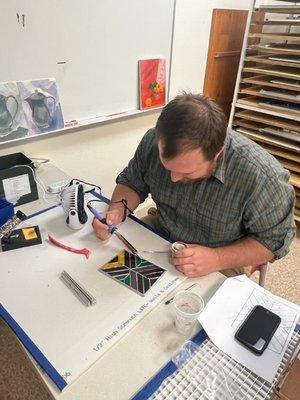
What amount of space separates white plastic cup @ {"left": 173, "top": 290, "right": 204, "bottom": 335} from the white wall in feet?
3.40

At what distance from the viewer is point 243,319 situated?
0.73 metres

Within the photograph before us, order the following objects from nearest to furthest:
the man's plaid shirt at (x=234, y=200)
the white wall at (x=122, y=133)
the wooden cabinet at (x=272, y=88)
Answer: the man's plaid shirt at (x=234, y=200), the white wall at (x=122, y=133), the wooden cabinet at (x=272, y=88)

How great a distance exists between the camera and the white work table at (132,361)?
1.94 ft

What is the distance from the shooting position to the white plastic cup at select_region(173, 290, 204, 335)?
0.70m

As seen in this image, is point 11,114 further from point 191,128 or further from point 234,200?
point 234,200

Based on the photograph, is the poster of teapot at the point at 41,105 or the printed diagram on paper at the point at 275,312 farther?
the poster of teapot at the point at 41,105

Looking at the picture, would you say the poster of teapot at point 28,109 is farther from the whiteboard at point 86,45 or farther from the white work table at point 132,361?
the white work table at point 132,361

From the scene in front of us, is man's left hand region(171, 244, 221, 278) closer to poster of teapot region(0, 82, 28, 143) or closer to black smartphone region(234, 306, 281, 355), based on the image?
black smartphone region(234, 306, 281, 355)

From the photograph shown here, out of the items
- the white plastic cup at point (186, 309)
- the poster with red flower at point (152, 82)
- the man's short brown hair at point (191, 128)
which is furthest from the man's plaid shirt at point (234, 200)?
the poster with red flower at point (152, 82)

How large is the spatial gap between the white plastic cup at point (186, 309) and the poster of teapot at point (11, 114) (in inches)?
38.5

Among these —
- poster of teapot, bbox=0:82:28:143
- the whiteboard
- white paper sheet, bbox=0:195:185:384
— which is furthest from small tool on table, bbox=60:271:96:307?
the whiteboard

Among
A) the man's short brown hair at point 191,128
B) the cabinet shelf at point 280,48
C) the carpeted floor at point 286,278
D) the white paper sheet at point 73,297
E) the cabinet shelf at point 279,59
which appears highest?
the cabinet shelf at point 280,48

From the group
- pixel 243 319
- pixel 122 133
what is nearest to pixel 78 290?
pixel 243 319

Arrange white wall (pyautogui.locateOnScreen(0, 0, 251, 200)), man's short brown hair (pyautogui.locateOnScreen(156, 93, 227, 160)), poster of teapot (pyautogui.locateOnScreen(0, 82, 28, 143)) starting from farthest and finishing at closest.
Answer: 1. white wall (pyautogui.locateOnScreen(0, 0, 251, 200))
2. poster of teapot (pyautogui.locateOnScreen(0, 82, 28, 143))
3. man's short brown hair (pyautogui.locateOnScreen(156, 93, 227, 160))
